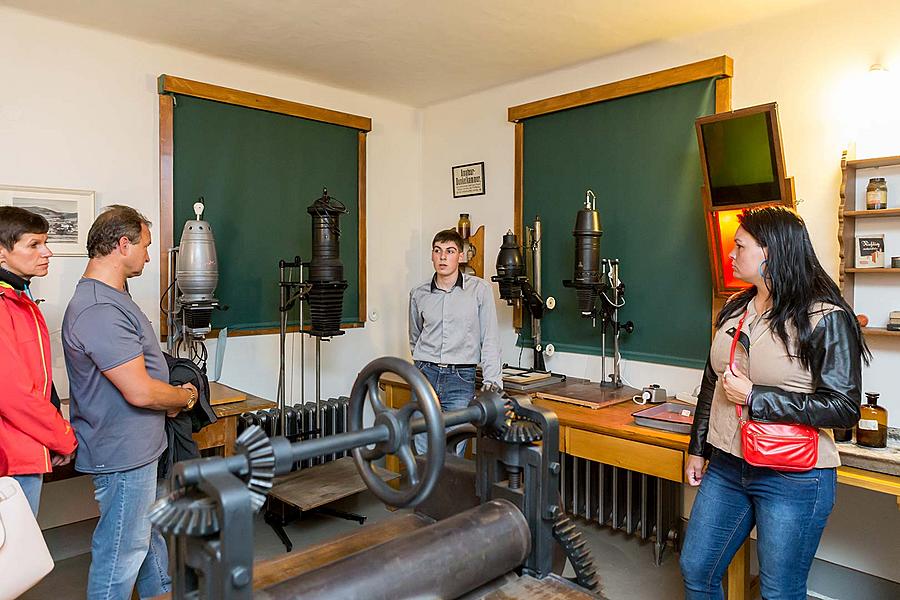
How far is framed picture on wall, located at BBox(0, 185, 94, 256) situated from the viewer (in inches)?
122

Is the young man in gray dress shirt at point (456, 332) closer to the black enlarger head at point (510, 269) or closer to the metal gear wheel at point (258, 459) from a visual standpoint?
the black enlarger head at point (510, 269)

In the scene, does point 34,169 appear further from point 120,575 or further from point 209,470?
point 209,470

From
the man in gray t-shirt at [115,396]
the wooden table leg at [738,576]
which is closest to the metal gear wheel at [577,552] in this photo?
the man in gray t-shirt at [115,396]

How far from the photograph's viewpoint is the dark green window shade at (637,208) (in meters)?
3.32

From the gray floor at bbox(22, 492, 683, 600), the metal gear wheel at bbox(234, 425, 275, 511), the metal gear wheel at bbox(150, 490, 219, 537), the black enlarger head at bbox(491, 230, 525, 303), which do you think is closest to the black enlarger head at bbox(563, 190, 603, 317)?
the black enlarger head at bbox(491, 230, 525, 303)

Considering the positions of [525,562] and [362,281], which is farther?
[362,281]

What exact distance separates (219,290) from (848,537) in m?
3.48

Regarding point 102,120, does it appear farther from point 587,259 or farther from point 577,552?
point 577,552

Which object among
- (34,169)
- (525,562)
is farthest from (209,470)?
(34,169)

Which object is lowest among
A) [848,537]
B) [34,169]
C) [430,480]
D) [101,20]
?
[848,537]

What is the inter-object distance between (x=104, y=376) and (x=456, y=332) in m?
1.80

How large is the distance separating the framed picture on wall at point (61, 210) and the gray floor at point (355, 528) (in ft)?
4.76

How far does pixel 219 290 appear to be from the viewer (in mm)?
3775

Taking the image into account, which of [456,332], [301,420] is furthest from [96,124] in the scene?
[456,332]
